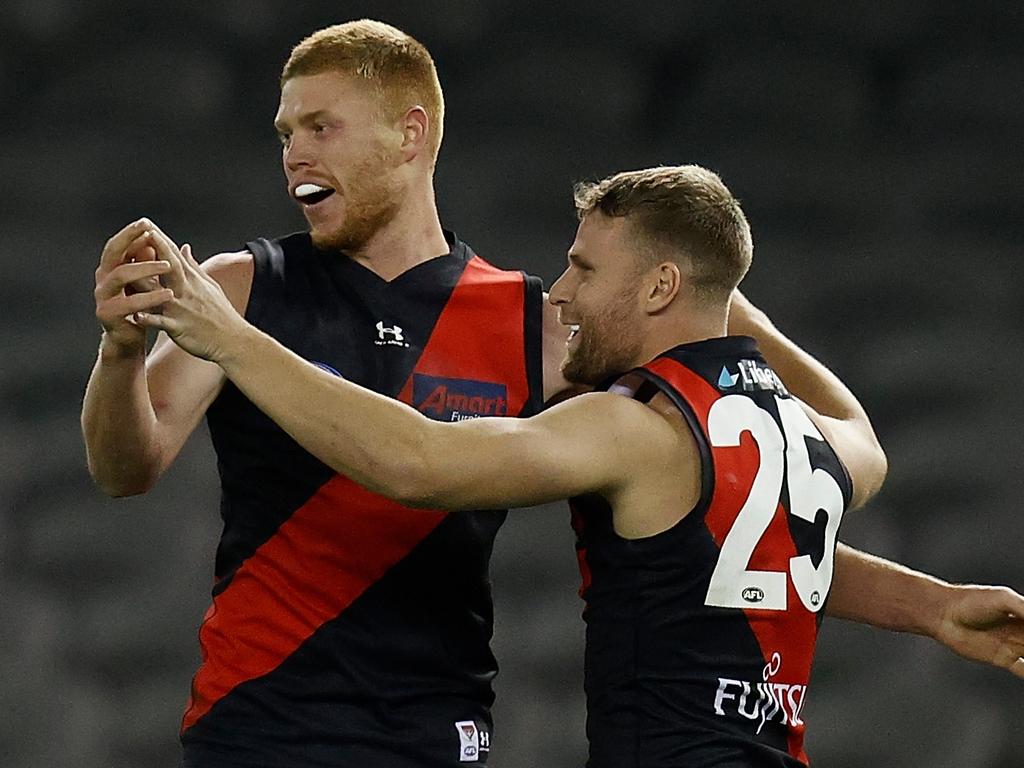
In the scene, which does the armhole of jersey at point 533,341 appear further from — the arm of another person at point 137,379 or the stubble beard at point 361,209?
the arm of another person at point 137,379

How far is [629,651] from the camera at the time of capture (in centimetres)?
206

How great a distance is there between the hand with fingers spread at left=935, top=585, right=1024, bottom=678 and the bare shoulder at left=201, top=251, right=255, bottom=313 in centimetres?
108

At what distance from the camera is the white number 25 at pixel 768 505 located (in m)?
2.04

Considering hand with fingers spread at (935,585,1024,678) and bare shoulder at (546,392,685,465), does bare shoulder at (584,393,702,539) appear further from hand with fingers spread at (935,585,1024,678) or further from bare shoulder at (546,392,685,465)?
hand with fingers spread at (935,585,1024,678)

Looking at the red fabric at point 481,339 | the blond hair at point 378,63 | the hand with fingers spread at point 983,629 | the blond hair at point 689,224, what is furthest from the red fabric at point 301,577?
the hand with fingers spread at point 983,629

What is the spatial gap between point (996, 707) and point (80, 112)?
264 cm

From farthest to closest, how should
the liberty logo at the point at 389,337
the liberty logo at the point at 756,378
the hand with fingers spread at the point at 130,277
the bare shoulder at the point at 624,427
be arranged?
1. the liberty logo at the point at 389,337
2. the liberty logo at the point at 756,378
3. the bare shoulder at the point at 624,427
4. the hand with fingers spread at the point at 130,277

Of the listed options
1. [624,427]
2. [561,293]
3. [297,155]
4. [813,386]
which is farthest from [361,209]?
[813,386]

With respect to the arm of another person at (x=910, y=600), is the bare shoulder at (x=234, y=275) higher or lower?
higher

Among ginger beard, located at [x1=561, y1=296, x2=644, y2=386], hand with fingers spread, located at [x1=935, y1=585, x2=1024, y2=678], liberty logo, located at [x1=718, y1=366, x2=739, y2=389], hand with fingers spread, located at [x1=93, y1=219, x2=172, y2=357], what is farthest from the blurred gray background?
hand with fingers spread, located at [x1=93, y1=219, x2=172, y2=357]

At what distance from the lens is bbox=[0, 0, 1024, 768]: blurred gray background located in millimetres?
3822

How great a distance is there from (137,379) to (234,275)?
0.35m

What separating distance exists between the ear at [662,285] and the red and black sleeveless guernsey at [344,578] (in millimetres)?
311

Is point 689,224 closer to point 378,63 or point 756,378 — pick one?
point 756,378
